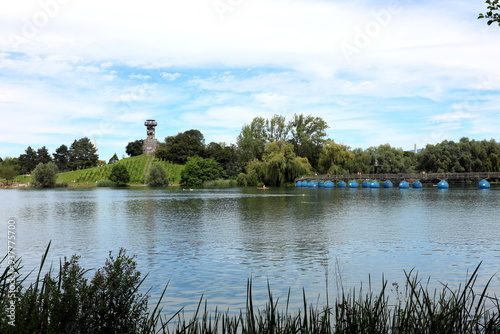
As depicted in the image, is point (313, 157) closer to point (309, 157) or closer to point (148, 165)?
point (309, 157)

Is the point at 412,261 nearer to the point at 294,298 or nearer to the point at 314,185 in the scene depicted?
the point at 294,298

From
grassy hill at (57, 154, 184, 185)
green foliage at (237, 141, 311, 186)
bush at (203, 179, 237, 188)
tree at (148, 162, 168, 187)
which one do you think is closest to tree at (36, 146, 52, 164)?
grassy hill at (57, 154, 184, 185)

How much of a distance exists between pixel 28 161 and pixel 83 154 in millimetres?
21149

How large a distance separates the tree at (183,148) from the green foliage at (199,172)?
1009 inches

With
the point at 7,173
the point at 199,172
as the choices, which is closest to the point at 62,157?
the point at 7,173

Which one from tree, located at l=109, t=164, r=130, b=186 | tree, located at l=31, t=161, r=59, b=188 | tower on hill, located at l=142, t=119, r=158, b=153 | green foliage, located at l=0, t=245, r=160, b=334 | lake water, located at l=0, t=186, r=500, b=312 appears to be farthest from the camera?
tower on hill, located at l=142, t=119, r=158, b=153

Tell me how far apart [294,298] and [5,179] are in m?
178

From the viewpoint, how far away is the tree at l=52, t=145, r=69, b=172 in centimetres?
18180

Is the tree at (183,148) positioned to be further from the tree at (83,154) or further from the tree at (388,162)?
the tree at (388,162)

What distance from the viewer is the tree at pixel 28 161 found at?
6845 inches

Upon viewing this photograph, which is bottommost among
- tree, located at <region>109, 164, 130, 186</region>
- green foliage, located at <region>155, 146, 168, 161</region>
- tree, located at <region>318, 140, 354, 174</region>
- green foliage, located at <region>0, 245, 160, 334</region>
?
green foliage, located at <region>0, 245, 160, 334</region>

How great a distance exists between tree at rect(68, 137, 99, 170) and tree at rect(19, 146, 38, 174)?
13.8 metres

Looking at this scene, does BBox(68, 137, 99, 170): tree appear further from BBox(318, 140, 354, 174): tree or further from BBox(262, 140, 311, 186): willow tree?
BBox(318, 140, 354, 174): tree

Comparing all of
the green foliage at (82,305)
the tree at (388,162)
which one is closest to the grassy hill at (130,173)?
the tree at (388,162)
